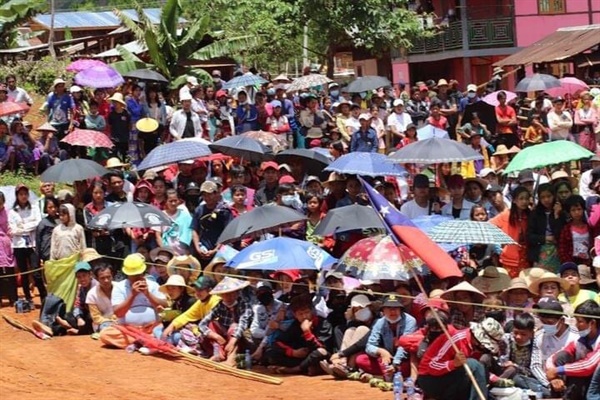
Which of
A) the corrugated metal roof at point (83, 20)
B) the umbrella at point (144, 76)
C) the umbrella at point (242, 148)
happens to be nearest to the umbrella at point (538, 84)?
the umbrella at point (144, 76)

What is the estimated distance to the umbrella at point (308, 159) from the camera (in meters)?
18.2

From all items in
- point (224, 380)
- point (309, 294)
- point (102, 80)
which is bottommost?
point (224, 380)

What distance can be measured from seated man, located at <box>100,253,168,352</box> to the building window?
3035 centimetres

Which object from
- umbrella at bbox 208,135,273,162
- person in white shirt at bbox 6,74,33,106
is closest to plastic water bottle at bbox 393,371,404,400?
umbrella at bbox 208,135,273,162

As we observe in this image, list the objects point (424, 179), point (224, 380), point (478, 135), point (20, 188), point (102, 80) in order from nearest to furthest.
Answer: point (224, 380), point (424, 179), point (20, 188), point (478, 135), point (102, 80)

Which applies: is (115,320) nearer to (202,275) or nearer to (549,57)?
(202,275)

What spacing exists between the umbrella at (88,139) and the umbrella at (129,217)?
4089 millimetres

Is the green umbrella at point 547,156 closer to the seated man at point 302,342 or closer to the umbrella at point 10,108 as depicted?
the seated man at point 302,342

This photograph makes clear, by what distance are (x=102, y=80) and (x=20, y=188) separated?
6.33m

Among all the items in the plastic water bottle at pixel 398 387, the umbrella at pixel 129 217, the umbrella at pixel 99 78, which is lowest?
the plastic water bottle at pixel 398 387

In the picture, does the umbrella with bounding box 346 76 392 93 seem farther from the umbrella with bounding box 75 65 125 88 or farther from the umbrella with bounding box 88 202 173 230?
the umbrella with bounding box 88 202 173 230

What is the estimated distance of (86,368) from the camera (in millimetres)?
13484

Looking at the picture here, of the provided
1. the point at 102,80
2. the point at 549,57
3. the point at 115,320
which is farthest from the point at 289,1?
the point at 115,320

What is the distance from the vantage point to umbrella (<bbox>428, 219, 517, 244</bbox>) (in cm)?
1307
